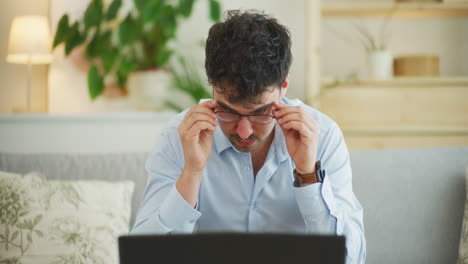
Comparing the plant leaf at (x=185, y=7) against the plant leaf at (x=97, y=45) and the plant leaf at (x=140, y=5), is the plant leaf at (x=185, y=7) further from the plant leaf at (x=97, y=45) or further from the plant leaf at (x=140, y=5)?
the plant leaf at (x=97, y=45)

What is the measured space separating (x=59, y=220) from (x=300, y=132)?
84cm

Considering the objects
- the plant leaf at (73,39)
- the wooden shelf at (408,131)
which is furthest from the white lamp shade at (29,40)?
the wooden shelf at (408,131)

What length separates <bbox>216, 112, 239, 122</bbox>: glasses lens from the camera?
4.79 feet

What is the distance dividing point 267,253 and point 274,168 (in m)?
0.79

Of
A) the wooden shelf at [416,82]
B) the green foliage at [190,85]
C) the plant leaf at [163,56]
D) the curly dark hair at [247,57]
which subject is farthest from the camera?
the plant leaf at [163,56]

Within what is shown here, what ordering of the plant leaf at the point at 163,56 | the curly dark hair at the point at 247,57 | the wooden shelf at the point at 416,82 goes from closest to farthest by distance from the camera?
the curly dark hair at the point at 247,57 < the wooden shelf at the point at 416,82 < the plant leaf at the point at 163,56

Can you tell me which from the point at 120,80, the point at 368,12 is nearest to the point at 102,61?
the point at 120,80

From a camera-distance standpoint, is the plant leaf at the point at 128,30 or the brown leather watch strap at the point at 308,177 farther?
the plant leaf at the point at 128,30

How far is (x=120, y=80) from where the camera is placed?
375 centimetres

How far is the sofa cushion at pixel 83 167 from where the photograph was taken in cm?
204

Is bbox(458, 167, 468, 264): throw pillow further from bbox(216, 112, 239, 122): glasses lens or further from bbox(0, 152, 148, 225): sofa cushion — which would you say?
bbox(0, 152, 148, 225): sofa cushion

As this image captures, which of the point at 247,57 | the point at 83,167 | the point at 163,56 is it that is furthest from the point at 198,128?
the point at 163,56

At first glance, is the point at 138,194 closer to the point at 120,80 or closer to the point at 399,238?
the point at 399,238

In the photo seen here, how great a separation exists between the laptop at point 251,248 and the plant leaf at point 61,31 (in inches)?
116
